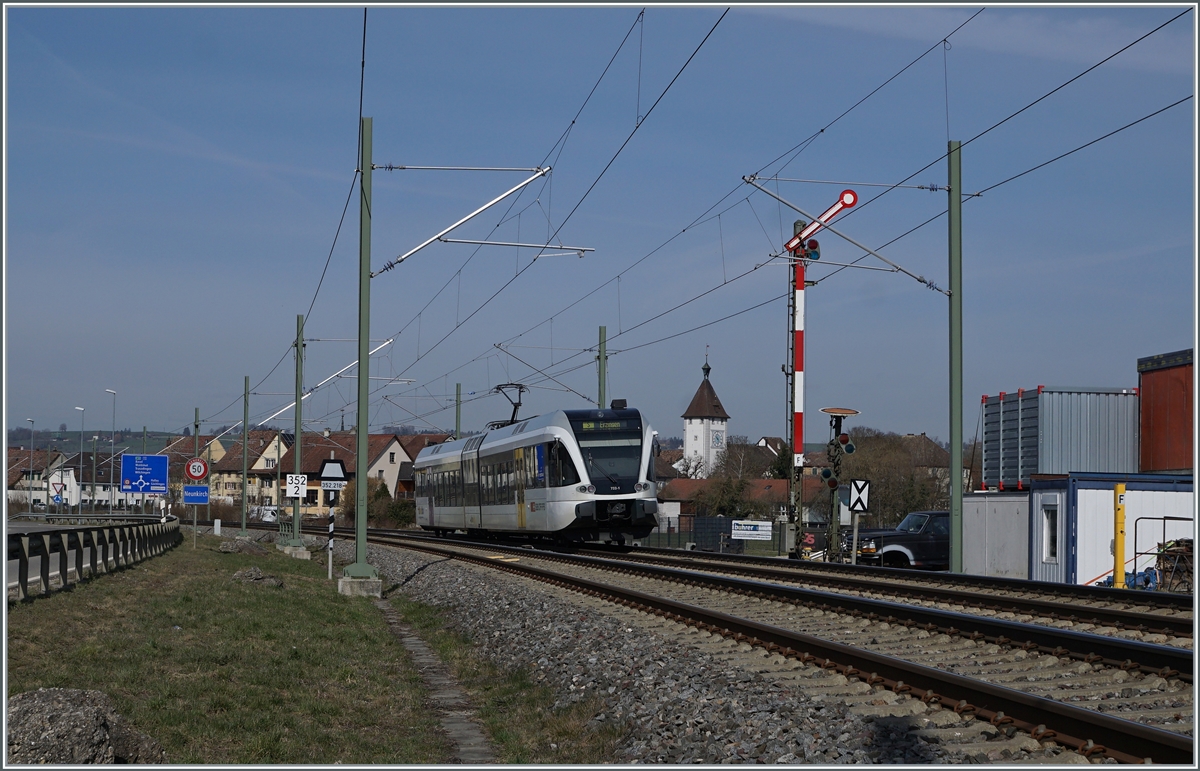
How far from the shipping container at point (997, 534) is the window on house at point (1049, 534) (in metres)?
0.73

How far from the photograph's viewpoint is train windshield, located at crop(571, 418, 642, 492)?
26375 millimetres

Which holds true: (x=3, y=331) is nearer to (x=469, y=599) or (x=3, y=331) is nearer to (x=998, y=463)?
(x=469, y=599)

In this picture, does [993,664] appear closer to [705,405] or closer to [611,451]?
[611,451]

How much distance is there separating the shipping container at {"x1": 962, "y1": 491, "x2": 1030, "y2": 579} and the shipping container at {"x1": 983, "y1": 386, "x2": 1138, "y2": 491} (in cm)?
380

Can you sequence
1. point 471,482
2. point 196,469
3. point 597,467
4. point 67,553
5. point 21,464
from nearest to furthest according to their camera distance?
point 67,553 → point 597,467 → point 471,482 → point 196,469 → point 21,464

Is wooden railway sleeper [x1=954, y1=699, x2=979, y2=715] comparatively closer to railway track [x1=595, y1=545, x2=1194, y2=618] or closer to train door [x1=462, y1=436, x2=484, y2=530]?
railway track [x1=595, y1=545, x2=1194, y2=618]

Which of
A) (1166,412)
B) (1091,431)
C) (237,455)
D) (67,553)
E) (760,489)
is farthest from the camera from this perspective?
(237,455)

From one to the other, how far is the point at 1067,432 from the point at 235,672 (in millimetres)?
27639

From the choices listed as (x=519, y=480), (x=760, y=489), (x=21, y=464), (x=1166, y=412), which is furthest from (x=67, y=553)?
(x=21, y=464)

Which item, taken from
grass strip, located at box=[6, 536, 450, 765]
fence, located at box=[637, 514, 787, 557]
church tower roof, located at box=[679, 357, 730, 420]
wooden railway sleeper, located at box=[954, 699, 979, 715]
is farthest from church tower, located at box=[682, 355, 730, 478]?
wooden railway sleeper, located at box=[954, 699, 979, 715]

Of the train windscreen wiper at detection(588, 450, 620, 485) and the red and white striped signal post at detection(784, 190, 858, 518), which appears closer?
the train windscreen wiper at detection(588, 450, 620, 485)

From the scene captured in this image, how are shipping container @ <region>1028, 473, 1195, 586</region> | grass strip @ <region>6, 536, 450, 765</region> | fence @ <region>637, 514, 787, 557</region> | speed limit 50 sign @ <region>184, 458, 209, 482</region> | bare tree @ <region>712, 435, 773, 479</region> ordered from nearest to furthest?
1. grass strip @ <region>6, 536, 450, 765</region>
2. shipping container @ <region>1028, 473, 1195, 586</region>
3. speed limit 50 sign @ <region>184, 458, 209, 482</region>
4. fence @ <region>637, 514, 787, 557</region>
5. bare tree @ <region>712, 435, 773, 479</region>

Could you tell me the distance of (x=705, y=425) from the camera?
17125 centimetres

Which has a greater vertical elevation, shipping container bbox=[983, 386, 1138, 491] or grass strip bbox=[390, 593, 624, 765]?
shipping container bbox=[983, 386, 1138, 491]
